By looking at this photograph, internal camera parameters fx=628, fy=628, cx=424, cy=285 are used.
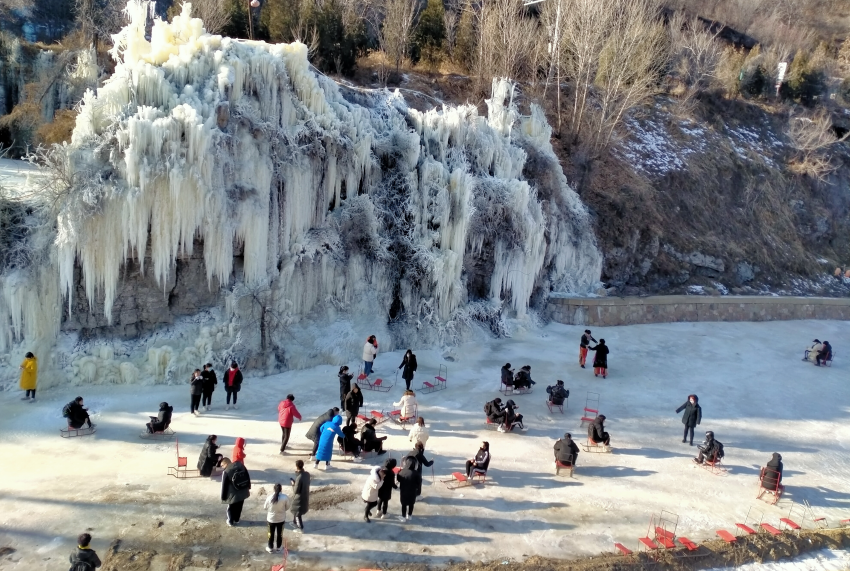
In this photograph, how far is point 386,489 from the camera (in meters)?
9.17

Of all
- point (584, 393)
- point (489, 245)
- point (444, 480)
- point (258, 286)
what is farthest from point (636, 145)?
point (444, 480)

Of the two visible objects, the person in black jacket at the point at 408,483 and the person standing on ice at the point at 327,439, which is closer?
the person in black jacket at the point at 408,483

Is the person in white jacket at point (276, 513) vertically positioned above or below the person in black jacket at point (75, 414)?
below

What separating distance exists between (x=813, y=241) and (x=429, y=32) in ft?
77.0

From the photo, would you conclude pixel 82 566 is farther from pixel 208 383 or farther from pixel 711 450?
pixel 711 450

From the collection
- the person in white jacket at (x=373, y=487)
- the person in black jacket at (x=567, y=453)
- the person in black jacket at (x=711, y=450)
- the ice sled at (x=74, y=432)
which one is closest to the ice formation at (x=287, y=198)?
the ice sled at (x=74, y=432)

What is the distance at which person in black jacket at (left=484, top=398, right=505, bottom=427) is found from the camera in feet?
41.8

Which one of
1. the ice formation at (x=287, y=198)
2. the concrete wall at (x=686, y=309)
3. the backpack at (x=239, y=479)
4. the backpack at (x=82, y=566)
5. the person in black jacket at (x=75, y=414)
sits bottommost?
the backpack at (x=82, y=566)

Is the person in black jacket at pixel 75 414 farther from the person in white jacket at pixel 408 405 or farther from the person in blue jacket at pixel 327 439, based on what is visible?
the person in white jacket at pixel 408 405

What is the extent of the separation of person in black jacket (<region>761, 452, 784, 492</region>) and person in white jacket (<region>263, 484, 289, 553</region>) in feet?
27.7

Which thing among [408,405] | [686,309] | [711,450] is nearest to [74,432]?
[408,405]

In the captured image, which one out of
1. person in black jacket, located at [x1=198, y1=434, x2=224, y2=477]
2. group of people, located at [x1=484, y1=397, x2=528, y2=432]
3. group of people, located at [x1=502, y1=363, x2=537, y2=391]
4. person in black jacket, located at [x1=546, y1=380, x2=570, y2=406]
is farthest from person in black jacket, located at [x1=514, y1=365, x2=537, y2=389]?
person in black jacket, located at [x1=198, y1=434, x2=224, y2=477]

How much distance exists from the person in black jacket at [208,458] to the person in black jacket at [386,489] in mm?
2633

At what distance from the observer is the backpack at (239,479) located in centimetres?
858
